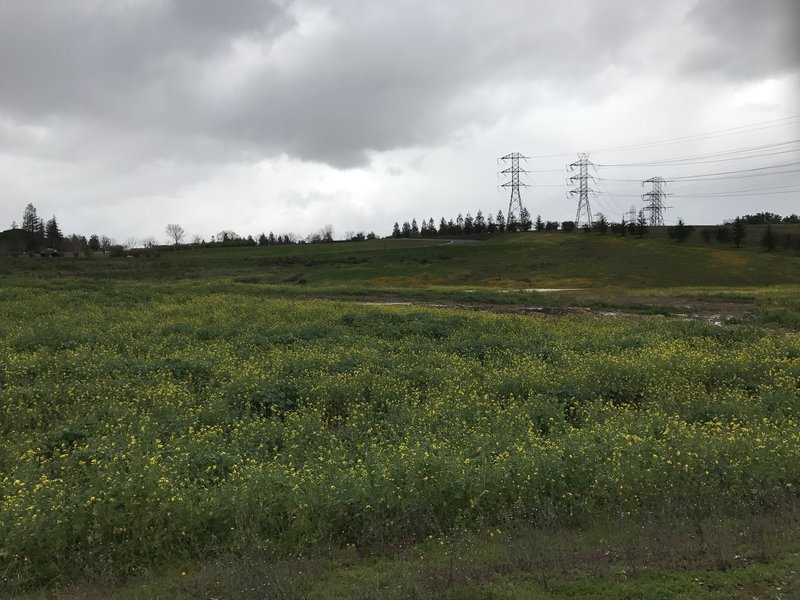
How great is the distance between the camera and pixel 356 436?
28.2ft

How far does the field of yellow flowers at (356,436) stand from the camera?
5.46 metres

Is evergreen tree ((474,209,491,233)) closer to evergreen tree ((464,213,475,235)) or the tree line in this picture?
evergreen tree ((464,213,475,235))

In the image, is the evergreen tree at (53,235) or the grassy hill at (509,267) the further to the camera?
the evergreen tree at (53,235)

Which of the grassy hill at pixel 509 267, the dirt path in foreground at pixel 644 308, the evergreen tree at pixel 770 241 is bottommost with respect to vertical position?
the dirt path in foreground at pixel 644 308

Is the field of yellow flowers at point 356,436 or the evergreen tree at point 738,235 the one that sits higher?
the evergreen tree at point 738,235

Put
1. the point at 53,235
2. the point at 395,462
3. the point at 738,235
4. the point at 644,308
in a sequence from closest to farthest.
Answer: the point at 395,462
the point at 644,308
the point at 738,235
the point at 53,235

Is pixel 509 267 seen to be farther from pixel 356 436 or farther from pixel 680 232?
pixel 356 436

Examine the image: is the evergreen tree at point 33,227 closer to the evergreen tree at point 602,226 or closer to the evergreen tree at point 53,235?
the evergreen tree at point 53,235

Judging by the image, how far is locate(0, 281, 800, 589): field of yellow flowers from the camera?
5.46 metres

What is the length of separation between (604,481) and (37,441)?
8.43 metres

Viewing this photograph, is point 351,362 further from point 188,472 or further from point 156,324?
point 156,324

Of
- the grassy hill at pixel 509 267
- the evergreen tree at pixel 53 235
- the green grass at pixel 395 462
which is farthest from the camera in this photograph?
the evergreen tree at pixel 53 235

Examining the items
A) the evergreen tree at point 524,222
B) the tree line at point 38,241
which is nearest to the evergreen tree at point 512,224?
the evergreen tree at point 524,222

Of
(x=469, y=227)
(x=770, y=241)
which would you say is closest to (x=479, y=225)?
(x=469, y=227)
